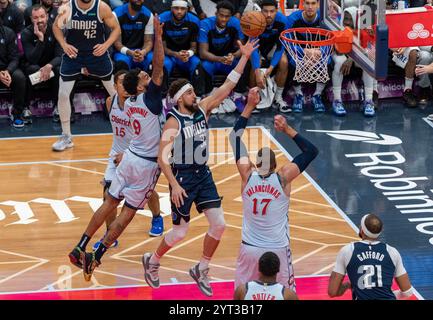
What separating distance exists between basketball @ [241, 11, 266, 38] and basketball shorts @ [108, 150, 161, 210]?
368cm

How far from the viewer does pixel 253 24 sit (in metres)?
13.2

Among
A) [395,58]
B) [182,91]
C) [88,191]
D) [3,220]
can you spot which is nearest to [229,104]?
[395,58]

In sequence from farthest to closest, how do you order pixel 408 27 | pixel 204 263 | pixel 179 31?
pixel 179 31 < pixel 408 27 < pixel 204 263

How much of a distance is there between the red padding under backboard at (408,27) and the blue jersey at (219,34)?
12.8ft

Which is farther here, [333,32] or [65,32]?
[65,32]

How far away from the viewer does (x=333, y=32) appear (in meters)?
12.3

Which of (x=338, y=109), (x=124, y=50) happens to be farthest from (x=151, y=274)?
(x=338, y=109)

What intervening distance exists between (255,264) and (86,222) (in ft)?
11.0

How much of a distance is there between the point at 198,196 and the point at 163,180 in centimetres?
332

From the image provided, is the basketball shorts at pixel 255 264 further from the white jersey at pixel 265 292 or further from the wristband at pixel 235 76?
the wristband at pixel 235 76

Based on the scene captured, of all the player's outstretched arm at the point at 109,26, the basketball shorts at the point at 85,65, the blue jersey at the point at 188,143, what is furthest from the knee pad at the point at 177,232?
the basketball shorts at the point at 85,65

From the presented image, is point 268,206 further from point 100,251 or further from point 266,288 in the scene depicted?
point 100,251

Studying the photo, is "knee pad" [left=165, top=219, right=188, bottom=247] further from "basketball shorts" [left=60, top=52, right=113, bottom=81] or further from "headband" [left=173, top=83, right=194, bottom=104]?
"basketball shorts" [left=60, top=52, right=113, bottom=81]

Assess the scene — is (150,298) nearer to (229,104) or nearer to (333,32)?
(333,32)
